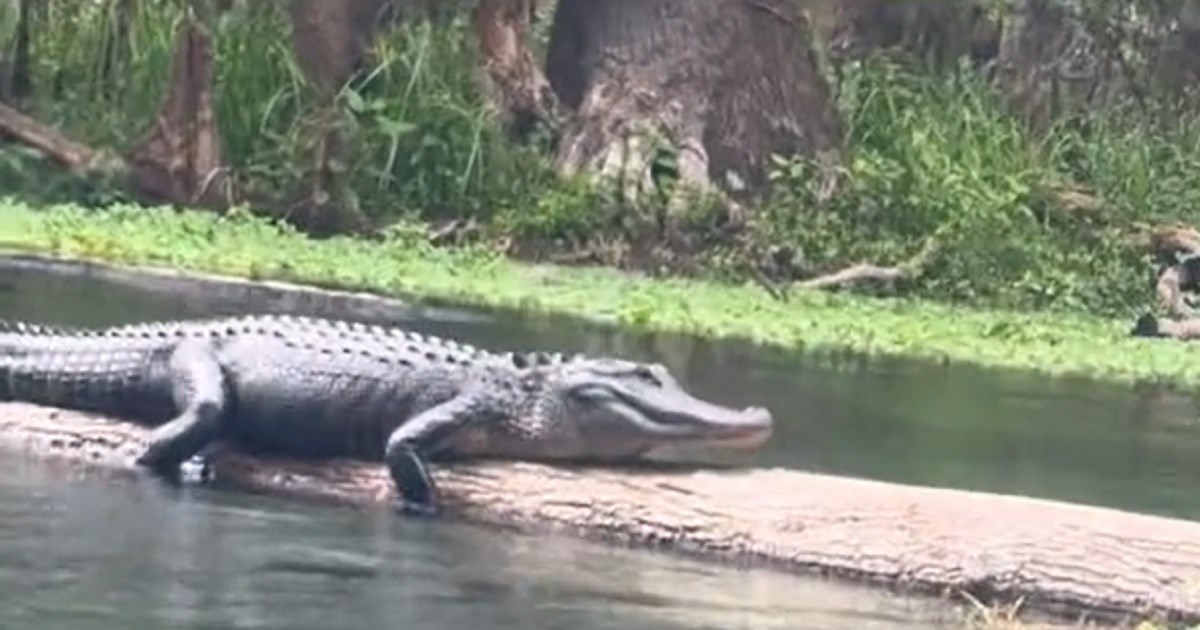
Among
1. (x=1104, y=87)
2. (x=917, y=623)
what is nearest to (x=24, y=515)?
(x=917, y=623)

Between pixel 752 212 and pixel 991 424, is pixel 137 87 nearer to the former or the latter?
pixel 752 212

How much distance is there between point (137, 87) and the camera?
64.5ft

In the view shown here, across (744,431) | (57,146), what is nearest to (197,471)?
(744,431)

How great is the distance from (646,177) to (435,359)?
965cm

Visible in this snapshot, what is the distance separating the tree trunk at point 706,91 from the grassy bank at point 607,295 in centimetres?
182

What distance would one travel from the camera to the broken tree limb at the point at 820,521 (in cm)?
770

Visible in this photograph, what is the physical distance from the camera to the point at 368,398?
29.2ft

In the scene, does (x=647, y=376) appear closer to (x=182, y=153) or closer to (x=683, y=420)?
(x=683, y=420)

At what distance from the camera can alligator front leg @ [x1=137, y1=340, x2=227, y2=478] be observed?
873 cm

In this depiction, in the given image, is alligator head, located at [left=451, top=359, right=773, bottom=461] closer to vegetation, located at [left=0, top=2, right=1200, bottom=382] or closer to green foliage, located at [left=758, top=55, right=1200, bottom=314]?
vegetation, located at [left=0, top=2, right=1200, bottom=382]

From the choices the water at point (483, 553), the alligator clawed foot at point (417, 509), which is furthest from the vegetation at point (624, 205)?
the alligator clawed foot at point (417, 509)

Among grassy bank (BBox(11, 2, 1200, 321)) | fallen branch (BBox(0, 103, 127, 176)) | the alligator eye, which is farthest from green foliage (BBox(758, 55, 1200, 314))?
the alligator eye

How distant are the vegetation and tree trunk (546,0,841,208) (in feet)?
1.22

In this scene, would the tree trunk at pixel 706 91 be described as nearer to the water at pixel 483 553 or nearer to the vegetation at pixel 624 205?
the vegetation at pixel 624 205
